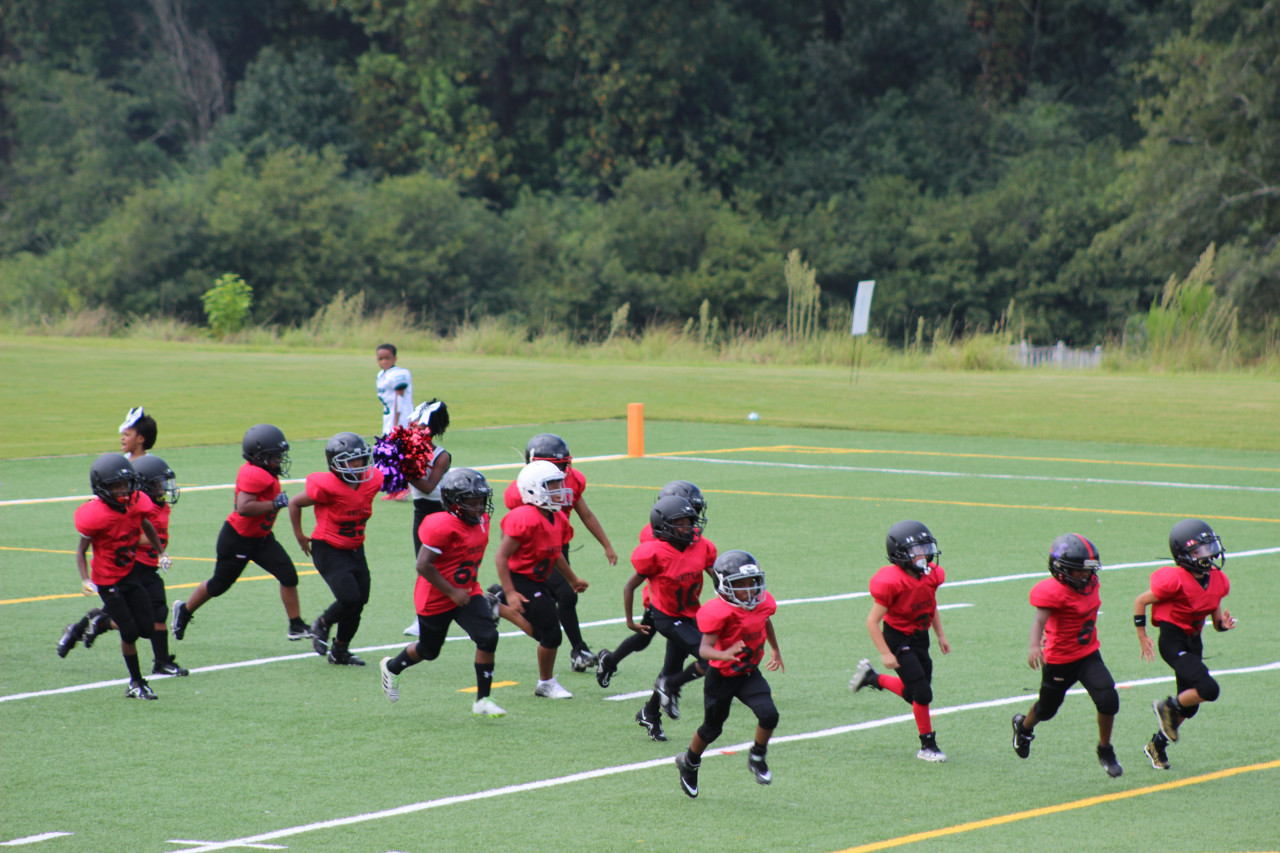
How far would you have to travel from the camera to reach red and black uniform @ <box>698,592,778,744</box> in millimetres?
7812

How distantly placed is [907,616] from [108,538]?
5071mm

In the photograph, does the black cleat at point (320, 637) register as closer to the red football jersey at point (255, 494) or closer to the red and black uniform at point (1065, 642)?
the red football jersey at point (255, 494)

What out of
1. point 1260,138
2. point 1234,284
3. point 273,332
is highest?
point 1260,138

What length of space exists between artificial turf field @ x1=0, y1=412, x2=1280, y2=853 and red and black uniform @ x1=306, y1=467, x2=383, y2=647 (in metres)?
0.38

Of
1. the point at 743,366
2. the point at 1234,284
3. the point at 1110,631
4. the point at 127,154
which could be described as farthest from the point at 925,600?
the point at 127,154

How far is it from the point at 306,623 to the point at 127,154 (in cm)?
6242

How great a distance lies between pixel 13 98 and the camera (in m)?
68.2

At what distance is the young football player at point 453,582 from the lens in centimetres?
941

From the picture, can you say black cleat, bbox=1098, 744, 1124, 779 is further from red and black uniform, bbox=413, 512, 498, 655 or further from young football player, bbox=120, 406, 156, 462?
young football player, bbox=120, 406, 156, 462

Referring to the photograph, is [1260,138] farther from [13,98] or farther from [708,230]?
[13,98]

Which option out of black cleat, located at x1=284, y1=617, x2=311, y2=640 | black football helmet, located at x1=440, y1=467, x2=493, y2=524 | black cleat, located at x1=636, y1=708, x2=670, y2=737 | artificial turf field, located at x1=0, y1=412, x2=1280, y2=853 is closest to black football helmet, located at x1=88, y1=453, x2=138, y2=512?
artificial turf field, located at x1=0, y1=412, x2=1280, y2=853

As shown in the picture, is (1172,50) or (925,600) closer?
(925,600)

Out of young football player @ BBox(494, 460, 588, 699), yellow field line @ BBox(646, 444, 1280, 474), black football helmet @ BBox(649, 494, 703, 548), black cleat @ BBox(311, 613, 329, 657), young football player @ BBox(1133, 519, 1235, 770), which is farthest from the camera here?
yellow field line @ BBox(646, 444, 1280, 474)

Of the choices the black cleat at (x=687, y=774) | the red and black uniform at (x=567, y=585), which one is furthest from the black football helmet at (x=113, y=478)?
the black cleat at (x=687, y=774)
